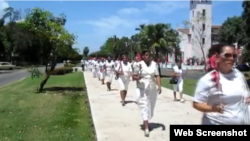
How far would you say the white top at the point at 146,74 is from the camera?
26.2 feet

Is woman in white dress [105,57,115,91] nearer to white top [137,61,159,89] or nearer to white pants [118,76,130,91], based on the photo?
white pants [118,76,130,91]

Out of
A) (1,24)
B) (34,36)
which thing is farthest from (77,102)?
(1,24)

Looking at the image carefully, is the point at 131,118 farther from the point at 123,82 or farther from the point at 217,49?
the point at 217,49

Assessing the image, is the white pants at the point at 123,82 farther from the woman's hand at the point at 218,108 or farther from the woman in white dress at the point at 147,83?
the woman's hand at the point at 218,108

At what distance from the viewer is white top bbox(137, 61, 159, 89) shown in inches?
314

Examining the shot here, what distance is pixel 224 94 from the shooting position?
3.53 m

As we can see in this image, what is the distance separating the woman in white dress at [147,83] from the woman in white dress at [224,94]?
415 cm

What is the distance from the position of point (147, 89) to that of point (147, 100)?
0.78ft

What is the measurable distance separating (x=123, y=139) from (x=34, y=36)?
1128 centimetres

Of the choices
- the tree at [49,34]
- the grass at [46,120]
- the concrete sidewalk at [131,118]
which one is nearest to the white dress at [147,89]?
the concrete sidewalk at [131,118]

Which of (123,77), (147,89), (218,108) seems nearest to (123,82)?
(123,77)

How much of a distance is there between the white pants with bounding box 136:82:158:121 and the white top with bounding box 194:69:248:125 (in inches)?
163

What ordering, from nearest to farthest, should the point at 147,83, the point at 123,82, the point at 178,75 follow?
1. the point at 147,83
2. the point at 123,82
3. the point at 178,75

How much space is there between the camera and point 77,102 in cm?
1323
